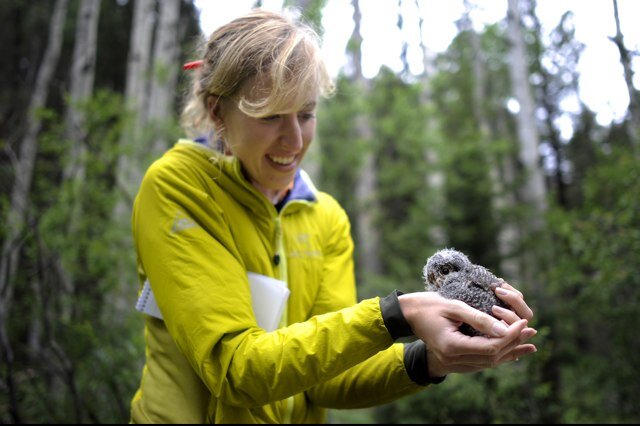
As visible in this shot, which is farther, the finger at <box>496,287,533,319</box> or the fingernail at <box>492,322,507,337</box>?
the finger at <box>496,287,533,319</box>

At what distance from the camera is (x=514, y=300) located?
1.35 meters

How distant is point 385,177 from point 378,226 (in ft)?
4.48

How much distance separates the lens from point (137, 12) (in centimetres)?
1091

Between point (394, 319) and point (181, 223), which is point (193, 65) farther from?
point (394, 319)

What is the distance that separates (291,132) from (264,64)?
24 cm

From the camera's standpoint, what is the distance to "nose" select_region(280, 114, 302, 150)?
1.74 m

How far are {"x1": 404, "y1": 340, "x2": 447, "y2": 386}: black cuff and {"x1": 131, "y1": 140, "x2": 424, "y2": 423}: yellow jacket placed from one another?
25 mm

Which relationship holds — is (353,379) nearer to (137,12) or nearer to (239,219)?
(239,219)

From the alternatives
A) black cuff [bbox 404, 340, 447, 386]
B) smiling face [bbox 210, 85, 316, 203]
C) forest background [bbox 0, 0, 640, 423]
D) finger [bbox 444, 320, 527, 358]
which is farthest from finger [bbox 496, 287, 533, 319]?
forest background [bbox 0, 0, 640, 423]

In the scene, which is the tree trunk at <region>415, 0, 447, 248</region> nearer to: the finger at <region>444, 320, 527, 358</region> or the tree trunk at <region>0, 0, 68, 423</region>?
the tree trunk at <region>0, 0, 68, 423</region>

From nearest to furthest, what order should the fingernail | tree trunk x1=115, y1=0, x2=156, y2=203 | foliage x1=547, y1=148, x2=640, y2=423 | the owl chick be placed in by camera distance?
the fingernail → the owl chick → foliage x1=547, y1=148, x2=640, y2=423 → tree trunk x1=115, y1=0, x2=156, y2=203

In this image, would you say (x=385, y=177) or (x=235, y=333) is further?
(x=385, y=177)

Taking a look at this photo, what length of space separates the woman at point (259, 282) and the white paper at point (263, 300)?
12 millimetres

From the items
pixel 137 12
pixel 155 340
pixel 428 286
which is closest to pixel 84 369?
pixel 155 340
